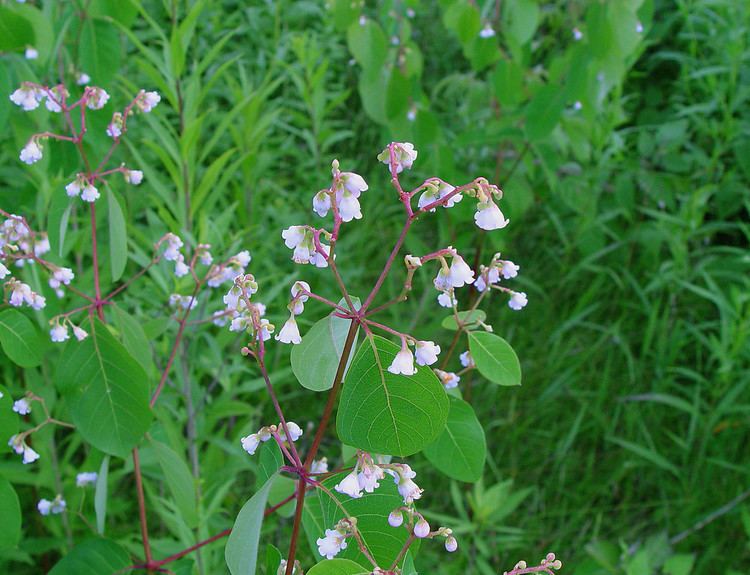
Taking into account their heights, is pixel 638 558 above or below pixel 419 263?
below

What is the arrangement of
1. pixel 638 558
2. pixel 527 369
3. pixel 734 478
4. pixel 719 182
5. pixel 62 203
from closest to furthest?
pixel 62 203 < pixel 638 558 < pixel 734 478 < pixel 527 369 < pixel 719 182

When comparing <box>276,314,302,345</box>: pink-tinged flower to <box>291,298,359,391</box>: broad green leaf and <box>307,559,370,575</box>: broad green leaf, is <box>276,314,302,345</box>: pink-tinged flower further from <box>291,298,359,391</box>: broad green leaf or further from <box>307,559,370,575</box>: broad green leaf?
<box>307,559,370,575</box>: broad green leaf

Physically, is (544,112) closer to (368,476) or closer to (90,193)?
(90,193)

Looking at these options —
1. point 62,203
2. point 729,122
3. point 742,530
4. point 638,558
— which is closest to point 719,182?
point 729,122

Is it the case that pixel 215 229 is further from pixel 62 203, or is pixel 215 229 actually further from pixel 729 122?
pixel 729 122

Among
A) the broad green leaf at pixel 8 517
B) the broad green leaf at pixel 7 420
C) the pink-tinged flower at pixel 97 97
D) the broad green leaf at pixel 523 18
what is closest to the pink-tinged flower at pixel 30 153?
the pink-tinged flower at pixel 97 97

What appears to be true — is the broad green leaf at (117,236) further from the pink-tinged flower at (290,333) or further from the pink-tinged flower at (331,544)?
the pink-tinged flower at (331,544)

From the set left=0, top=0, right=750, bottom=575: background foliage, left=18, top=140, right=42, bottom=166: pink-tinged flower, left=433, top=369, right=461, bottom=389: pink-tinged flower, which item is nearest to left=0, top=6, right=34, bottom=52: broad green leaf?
left=0, top=0, right=750, bottom=575: background foliage
